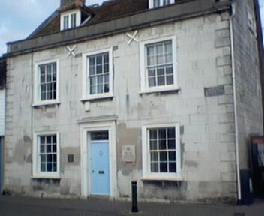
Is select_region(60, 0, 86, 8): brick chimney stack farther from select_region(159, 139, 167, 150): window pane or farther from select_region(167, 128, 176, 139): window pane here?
select_region(159, 139, 167, 150): window pane

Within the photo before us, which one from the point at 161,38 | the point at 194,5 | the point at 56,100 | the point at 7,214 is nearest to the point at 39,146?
the point at 56,100

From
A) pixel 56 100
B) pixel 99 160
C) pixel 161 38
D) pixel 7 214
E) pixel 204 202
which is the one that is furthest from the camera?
pixel 56 100

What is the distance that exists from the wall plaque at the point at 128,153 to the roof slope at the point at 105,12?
535cm

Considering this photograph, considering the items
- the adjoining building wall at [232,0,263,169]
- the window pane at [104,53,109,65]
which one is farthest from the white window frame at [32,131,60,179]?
the adjoining building wall at [232,0,263,169]

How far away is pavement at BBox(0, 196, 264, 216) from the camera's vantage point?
558 inches

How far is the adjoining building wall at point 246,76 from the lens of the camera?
16.5 m

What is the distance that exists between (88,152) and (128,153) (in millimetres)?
2141

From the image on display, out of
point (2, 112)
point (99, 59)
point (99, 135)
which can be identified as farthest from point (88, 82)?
point (2, 112)

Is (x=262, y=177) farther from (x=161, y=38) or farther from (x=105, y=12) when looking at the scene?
(x=105, y=12)

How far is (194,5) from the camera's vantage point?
16719 mm

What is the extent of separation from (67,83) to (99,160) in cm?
366

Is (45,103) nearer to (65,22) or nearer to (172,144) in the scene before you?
(65,22)

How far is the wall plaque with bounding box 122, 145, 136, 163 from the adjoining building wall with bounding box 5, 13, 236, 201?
16cm

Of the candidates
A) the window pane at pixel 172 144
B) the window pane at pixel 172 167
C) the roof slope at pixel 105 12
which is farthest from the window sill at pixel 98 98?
the window pane at pixel 172 167
